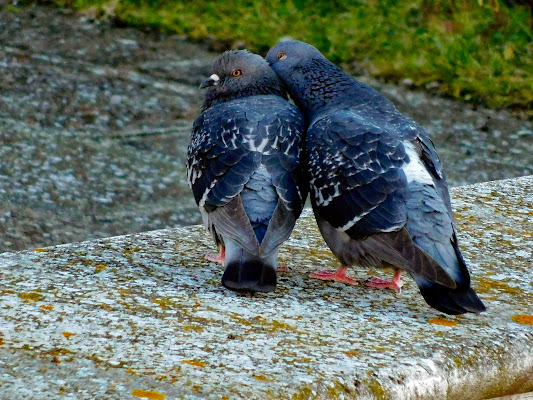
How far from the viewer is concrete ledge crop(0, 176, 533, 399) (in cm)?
264

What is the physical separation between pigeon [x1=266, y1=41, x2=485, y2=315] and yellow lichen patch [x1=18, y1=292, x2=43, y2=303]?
1106 mm

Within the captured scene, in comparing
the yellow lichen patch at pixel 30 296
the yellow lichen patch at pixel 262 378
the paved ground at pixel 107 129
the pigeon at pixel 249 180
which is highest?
the pigeon at pixel 249 180

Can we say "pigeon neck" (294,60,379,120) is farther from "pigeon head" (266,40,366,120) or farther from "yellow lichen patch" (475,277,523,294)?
"yellow lichen patch" (475,277,523,294)

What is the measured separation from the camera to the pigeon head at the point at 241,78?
436 cm

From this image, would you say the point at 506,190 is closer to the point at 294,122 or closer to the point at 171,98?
the point at 294,122

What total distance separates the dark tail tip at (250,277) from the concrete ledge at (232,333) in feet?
0.19

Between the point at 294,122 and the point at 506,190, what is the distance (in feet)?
4.44

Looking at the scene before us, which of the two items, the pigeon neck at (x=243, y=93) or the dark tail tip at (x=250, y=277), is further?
the pigeon neck at (x=243, y=93)

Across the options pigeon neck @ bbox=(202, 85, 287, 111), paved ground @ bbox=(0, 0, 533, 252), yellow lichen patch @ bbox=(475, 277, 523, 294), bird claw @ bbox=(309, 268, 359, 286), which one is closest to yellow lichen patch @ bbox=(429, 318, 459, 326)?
yellow lichen patch @ bbox=(475, 277, 523, 294)

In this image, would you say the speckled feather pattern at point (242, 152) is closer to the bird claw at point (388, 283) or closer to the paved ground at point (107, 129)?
the bird claw at point (388, 283)

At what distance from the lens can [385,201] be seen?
3.44 meters

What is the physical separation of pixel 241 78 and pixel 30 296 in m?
1.65

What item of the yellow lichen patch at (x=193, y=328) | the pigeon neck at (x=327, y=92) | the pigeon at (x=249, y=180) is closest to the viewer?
the yellow lichen patch at (x=193, y=328)

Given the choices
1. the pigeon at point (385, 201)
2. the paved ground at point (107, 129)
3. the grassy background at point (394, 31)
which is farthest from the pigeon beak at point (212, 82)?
the grassy background at point (394, 31)
